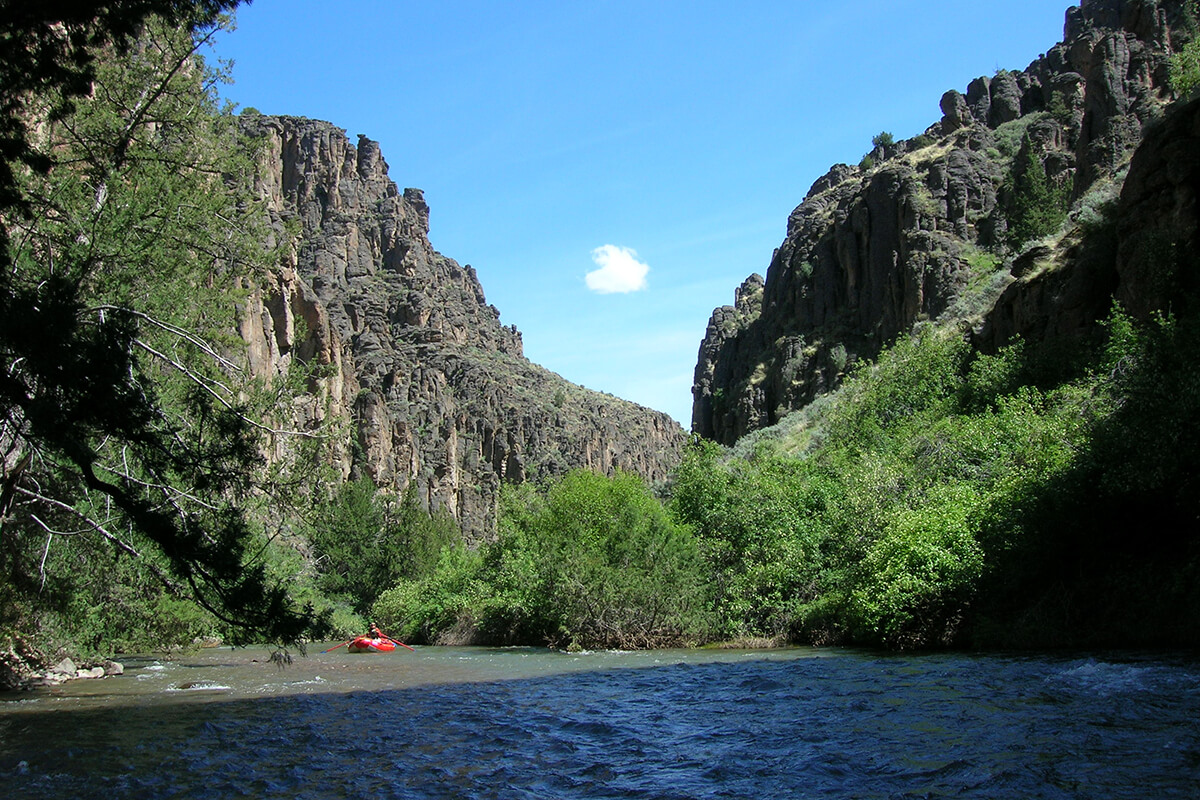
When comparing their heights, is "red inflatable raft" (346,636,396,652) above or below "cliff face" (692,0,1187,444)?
below

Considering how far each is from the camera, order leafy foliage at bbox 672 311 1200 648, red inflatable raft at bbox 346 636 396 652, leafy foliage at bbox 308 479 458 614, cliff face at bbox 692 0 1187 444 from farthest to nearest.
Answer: cliff face at bbox 692 0 1187 444 → leafy foliage at bbox 308 479 458 614 → red inflatable raft at bbox 346 636 396 652 → leafy foliage at bbox 672 311 1200 648

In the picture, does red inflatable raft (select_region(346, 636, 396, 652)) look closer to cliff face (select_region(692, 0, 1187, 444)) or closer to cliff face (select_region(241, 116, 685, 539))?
cliff face (select_region(692, 0, 1187, 444))

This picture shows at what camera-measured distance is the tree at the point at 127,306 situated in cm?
692

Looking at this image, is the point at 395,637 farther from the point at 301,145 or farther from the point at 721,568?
the point at 301,145

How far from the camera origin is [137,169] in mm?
14875

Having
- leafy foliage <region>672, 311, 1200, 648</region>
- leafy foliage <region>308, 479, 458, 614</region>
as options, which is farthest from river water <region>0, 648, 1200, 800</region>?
leafy foliage <region>308, 479, 458, 614</region>

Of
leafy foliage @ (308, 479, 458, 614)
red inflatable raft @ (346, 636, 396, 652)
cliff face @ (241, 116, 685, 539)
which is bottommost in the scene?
red inflatable raft @ (346, 636, 396, 652)

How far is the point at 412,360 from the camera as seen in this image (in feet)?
396

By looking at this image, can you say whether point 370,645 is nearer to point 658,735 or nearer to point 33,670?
point 33,670

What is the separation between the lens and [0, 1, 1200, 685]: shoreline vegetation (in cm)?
777

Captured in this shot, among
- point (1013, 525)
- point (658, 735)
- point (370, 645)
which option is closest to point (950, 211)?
point (1013, 525)

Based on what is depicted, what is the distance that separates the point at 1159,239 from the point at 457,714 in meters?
22.2

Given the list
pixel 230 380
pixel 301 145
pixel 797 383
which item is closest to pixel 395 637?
pixel 230 380

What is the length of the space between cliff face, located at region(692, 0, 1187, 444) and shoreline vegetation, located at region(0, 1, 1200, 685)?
16052mm
